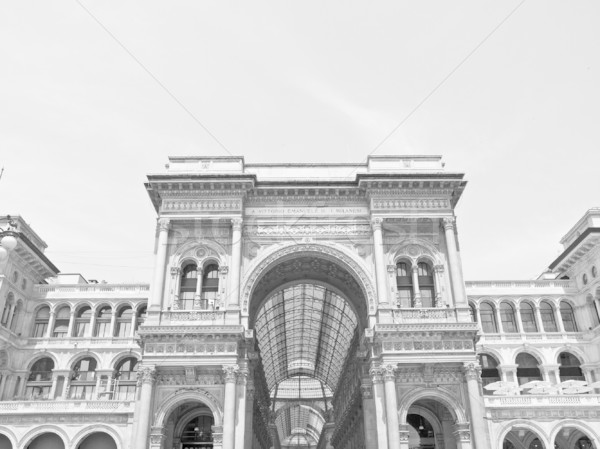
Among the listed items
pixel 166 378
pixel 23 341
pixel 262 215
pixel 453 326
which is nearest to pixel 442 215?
pixel 453 326

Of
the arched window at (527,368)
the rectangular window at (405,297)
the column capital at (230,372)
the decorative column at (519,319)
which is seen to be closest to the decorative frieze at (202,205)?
the column capital at (230,372)

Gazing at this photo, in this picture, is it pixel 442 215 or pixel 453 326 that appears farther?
pixel 442 215

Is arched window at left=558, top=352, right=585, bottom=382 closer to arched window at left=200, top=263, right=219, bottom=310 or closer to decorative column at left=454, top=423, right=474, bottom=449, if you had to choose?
decorative column at left=454, top=423, right=474, bottom=449

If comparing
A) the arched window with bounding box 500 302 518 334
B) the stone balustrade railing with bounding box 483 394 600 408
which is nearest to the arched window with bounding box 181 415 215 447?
the stone balustrade railing with bounding box 483 394 600 408

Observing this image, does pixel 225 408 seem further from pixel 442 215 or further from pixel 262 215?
pixel 442 215

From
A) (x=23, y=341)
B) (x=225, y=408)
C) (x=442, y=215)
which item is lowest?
(x=225, y=408)

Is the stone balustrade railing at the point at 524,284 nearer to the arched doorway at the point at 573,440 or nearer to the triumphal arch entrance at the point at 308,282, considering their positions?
Answer: the arched doorway at the point at 573,440

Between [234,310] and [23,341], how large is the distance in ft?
85.1

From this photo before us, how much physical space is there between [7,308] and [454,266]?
1500 inches

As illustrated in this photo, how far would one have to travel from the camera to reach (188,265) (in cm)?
3781

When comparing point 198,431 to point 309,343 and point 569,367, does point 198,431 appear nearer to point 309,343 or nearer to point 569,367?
point 309,343

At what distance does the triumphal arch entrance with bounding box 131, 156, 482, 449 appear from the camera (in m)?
32.8

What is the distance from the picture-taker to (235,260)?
36219mm

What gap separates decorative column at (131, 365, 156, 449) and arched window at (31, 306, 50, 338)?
2253cm
